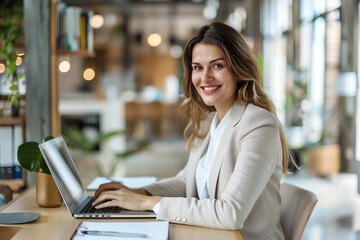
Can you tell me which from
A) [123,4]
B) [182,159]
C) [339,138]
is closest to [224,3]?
[123,4]

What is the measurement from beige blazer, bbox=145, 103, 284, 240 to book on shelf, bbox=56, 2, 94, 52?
1717mm

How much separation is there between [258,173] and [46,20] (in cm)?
196

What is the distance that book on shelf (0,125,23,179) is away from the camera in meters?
2.73

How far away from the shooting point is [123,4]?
12.5 meters

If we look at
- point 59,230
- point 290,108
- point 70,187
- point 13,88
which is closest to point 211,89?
point 70,187

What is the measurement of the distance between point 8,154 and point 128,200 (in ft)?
4.20

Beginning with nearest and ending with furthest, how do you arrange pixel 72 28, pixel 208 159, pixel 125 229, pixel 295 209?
pixel 125 229 < pixel 295 209 < pixel 208 159 < pixel 72 28

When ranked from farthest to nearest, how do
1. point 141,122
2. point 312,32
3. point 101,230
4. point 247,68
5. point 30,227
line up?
1. point 141,122
2. point 312,32
3. point 247,68
4. point 30,227
5. point 101,230

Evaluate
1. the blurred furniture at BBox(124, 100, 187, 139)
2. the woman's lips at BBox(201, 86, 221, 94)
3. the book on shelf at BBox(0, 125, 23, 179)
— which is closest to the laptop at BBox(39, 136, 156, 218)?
the woman's lips at BBox(201, 86, 221, 94)

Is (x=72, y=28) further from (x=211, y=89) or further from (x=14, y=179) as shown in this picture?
(x=211, y=89)

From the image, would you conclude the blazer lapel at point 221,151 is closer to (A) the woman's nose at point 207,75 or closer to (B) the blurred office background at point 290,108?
(A) the woman's nose at point 207,75

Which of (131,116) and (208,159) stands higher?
(208,159)

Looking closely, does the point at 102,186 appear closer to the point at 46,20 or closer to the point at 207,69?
the point at 207,69

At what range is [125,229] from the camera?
1.50 meters
